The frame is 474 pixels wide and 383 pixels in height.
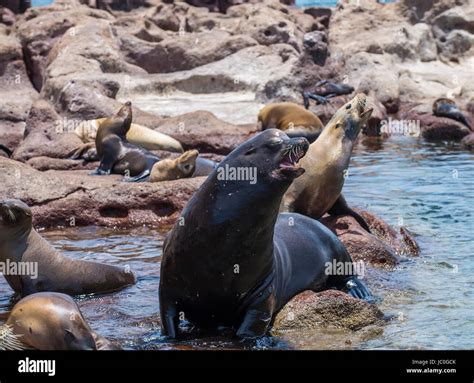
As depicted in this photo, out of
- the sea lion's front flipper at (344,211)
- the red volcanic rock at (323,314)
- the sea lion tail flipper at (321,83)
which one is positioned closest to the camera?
the red volcanic rock at (323,314)

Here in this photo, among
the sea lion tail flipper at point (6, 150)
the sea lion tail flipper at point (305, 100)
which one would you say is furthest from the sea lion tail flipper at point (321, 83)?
the sea lion tail flipper at point (6, 150)

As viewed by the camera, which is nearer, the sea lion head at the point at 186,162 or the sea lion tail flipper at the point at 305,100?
the sea lion head at the point at 186,162

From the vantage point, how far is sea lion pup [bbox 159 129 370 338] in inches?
190

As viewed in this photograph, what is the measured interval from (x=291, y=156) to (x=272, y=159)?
102 millimetres

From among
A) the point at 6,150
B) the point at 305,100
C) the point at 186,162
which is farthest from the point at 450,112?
the point at 186,162

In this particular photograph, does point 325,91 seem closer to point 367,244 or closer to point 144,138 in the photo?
point 144,138

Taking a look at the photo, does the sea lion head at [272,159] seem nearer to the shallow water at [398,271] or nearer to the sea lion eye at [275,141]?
the sea lion eye at [275,141]

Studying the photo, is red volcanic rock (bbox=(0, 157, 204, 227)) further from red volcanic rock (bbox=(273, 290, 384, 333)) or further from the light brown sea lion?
red volcanic rock (bbox=(273, 290, 384, 333))

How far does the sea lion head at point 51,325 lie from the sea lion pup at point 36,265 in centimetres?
180

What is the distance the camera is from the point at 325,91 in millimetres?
20188

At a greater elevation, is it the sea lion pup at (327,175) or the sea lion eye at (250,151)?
the sea lion eye at (250,151)
